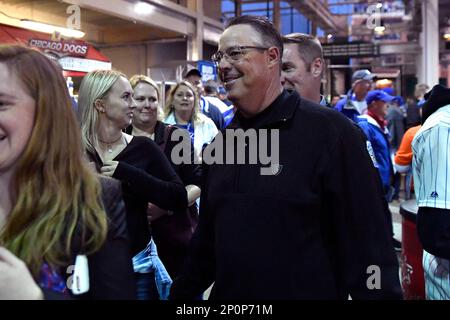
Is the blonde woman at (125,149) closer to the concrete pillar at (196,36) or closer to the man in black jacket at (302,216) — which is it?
the man in black jacket at (302,216)

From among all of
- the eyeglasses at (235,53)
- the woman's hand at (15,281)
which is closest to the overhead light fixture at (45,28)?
the eyeglasses at (235,53)

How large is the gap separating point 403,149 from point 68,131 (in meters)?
4.74

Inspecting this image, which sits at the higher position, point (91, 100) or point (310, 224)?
point (91, 100)

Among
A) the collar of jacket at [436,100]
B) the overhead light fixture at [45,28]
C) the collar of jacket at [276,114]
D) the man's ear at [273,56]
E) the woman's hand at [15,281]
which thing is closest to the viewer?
the woman's hand at [15,281]

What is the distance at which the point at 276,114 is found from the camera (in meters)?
1.73

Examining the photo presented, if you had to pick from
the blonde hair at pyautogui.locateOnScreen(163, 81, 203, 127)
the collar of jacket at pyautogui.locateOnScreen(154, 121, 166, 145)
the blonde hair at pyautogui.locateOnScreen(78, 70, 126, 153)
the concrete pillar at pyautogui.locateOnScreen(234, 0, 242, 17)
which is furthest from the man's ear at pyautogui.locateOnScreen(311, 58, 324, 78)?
the concrete pillar at pyautogui.locateOnScreen(234, 0, 242, 17)

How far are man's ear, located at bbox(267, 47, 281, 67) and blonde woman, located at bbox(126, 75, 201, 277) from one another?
106cm

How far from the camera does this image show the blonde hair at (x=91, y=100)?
96.3 inches

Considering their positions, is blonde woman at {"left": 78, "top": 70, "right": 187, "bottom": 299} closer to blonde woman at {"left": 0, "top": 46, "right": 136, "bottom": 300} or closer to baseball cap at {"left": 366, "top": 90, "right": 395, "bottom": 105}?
blonde woman at {"left": 0, "top": 46, "right": 136, "bottom": 300}

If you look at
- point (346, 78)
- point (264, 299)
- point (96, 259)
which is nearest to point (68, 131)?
point (96, 259)

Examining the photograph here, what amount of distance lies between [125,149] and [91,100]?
1.00 feet

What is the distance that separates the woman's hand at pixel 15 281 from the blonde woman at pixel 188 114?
3.17 m

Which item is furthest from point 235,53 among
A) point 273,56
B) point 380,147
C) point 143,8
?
point 143,8

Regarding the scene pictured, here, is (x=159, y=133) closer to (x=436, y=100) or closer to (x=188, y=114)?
(x=188, y=114)
